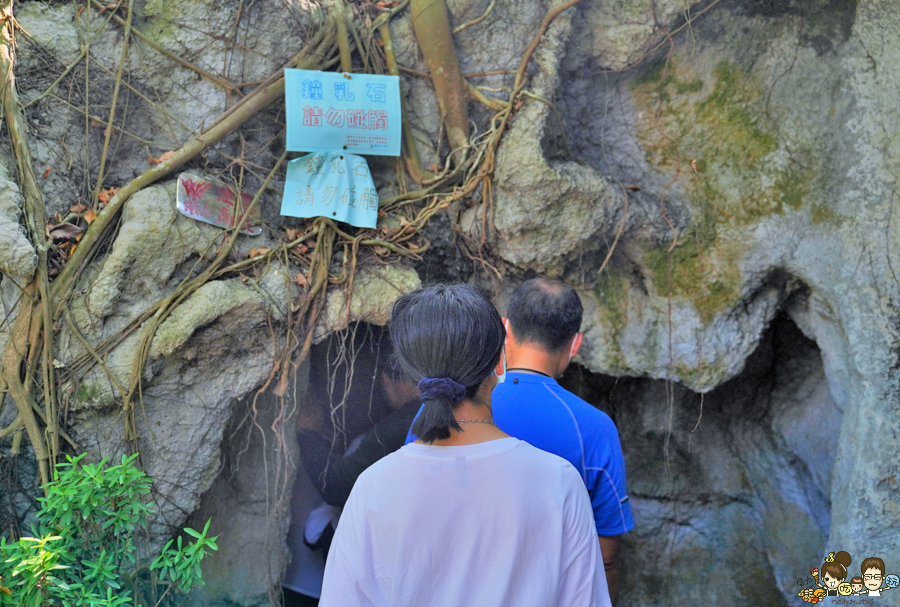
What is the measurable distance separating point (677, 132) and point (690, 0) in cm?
59

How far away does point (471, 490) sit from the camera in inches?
47.2

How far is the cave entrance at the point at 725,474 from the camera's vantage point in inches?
129

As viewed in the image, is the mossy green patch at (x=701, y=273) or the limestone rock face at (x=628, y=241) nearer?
the limestone rock face at (x=628, y=241)

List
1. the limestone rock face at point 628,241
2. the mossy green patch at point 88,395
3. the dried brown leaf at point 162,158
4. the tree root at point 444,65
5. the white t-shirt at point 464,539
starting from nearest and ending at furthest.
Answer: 1. the white t-shirt at point 464,539
2. the mossy green patch at point 88,395
3. the limestone rock face at point 628,241
4. the dried brown leaf at point 162,158
5. the tree root at point 444,65

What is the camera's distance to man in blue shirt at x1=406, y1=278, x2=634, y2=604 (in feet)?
5.49

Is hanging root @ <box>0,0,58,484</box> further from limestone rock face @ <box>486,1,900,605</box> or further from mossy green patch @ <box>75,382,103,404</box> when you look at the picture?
limestone rock face @ <box>486,1,900,605</box>

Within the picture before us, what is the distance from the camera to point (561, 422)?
168cm

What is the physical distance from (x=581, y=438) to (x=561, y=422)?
2.7 inches

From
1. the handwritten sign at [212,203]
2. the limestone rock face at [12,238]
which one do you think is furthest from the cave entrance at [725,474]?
the limestone rock face at [12,238]

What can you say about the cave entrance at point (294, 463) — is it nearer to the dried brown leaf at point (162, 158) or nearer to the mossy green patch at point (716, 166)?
the dried brown leaf at point (162, 158)

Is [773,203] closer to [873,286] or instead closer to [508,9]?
[873,286]

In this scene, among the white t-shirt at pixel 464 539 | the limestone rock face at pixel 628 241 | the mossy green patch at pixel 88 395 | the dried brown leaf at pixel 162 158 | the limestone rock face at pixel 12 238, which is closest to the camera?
the white t-shirt at pixel 464 539

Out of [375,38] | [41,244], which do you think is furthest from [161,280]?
[375,38]

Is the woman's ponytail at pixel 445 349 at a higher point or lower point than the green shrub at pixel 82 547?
higher
